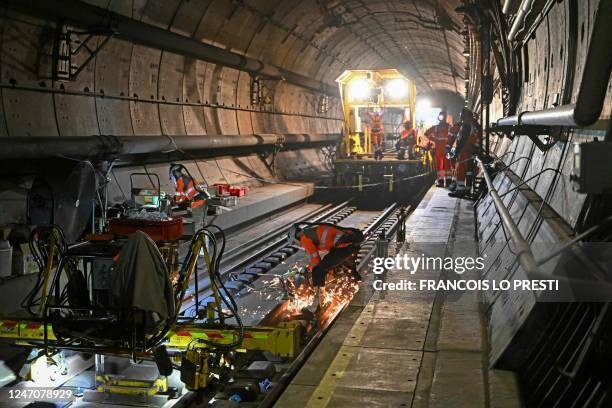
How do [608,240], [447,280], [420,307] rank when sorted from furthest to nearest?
[447,280], [420,307], [608,240]

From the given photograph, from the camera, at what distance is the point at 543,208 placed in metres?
5.20

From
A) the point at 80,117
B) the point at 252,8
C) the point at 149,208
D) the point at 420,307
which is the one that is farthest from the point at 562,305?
the point at 252,8

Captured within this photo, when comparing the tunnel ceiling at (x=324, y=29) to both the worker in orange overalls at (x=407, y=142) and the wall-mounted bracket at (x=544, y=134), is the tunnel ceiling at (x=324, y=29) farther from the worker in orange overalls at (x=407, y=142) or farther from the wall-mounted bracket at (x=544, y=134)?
the wall-mounted bracket at (x=544, y=134)

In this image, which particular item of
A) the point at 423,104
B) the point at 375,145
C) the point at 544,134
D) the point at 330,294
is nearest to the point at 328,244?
the point at 330,294

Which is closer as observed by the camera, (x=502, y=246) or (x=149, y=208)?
(x=502, y=246)

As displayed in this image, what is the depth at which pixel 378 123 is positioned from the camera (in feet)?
74.2

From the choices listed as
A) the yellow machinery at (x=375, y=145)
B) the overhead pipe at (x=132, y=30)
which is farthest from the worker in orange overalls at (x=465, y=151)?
the overhead pipe at (x=132, y=30)

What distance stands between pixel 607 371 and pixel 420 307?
2.99 m

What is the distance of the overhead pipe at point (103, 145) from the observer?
8719mm

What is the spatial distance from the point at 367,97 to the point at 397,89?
982mm

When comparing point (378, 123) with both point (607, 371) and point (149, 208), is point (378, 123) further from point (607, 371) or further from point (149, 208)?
point (607, 371)

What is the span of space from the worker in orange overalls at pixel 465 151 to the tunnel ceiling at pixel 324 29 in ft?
16.8

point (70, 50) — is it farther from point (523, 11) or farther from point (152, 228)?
point (523, 11)

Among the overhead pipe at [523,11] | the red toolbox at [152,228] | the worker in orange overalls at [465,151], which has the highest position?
the overhead pipe at [523,11]
